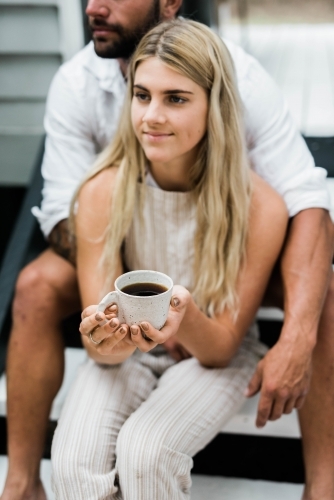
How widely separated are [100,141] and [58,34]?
66 centimetres

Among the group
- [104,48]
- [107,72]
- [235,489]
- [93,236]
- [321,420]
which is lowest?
[235,489]

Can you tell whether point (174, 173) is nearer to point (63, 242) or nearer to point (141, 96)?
point (141, 96)

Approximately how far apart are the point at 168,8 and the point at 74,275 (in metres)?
0.68

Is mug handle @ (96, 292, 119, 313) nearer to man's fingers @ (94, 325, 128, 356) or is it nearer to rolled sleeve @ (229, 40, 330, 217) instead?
Answer: man's fingers @ (94, 325, 128, 356)

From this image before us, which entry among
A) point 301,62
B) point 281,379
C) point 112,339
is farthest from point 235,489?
point 301,62

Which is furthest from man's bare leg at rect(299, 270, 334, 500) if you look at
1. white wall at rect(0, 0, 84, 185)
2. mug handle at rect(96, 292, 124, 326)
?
white wall at rect(0, 0, 84, 185)

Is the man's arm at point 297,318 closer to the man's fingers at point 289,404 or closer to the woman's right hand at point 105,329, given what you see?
the man's fingers at point 289,404

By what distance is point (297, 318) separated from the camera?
148 centimetres

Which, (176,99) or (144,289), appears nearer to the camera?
(144,289)

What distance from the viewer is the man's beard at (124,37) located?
149cm

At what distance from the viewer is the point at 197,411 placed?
1.43 m

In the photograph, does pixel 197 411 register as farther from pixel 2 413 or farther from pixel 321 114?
pixel 321 114

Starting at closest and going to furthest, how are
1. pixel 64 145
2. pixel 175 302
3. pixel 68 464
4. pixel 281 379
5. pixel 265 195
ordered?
pixel 175 302, pixel 68 464, pixel 281 379, pixel 265 195, pixel 64 145

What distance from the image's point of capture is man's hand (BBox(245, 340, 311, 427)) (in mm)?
1439
